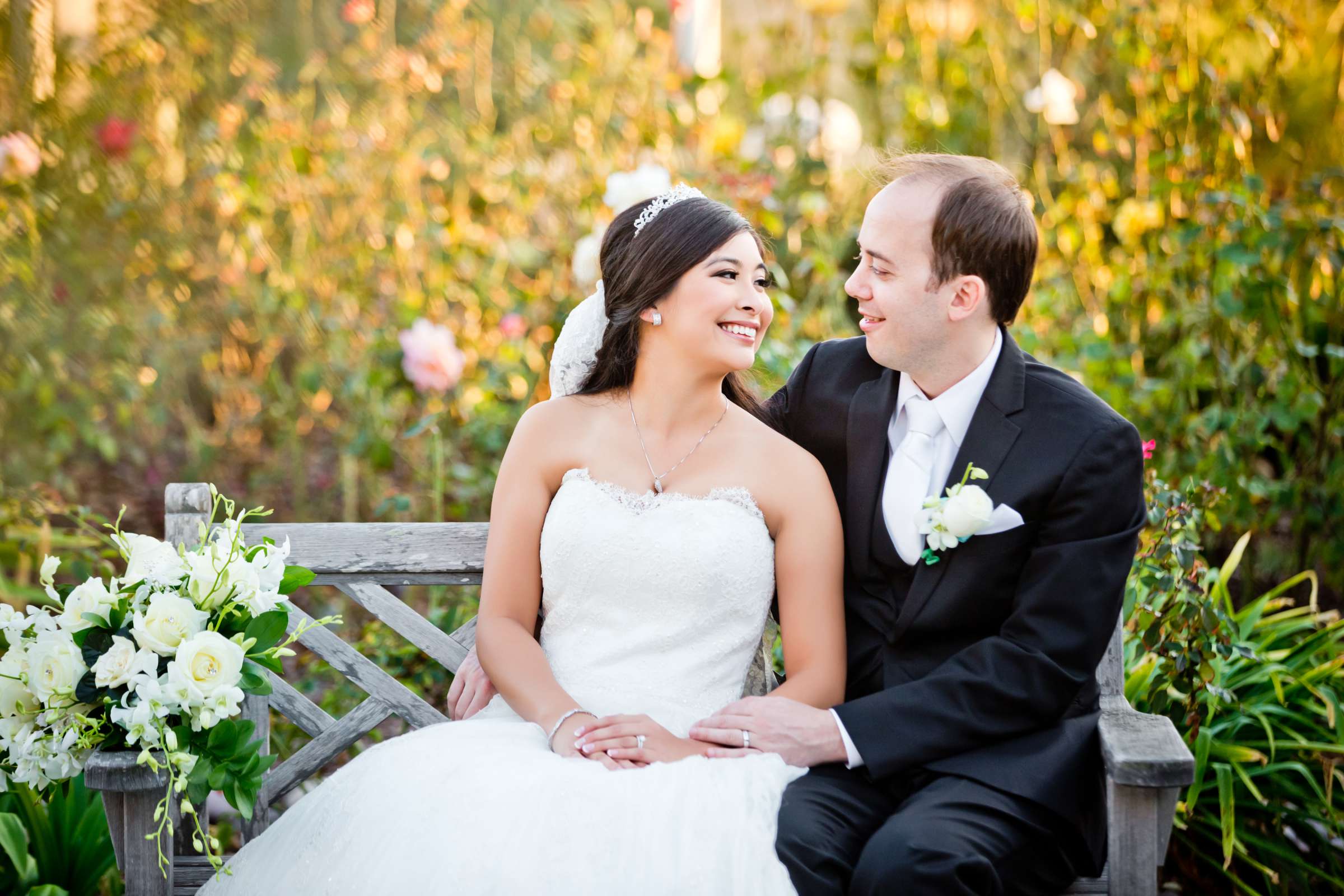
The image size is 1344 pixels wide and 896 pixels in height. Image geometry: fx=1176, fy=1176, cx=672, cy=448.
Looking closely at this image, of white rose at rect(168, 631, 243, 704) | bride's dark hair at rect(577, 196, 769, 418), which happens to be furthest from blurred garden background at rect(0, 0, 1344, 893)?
white rose at rect(168, 631, 243, 704)

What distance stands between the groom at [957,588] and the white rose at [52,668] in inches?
46.5

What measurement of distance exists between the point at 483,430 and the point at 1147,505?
2154 millimetres

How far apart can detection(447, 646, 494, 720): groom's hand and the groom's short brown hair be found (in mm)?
1356

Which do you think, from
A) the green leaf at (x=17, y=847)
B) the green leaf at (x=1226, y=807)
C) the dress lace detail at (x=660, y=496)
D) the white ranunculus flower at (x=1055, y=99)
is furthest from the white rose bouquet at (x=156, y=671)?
the white ranunculus flower at (x=1055, y=99)

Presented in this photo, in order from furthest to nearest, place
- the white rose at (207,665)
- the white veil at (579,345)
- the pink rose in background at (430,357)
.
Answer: the pink rose in background at (430,357), the white veil at (579,345), the white rose at (207,665)

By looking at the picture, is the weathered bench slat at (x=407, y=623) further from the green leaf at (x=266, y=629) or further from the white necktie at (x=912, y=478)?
the white necktie at (x=912, y=478)

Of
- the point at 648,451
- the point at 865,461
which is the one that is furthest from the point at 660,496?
the point at 865,461

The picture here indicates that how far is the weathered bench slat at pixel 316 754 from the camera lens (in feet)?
8.89

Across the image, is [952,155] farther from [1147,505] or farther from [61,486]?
[61,486]

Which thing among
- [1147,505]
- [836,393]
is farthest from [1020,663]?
[1147,505]

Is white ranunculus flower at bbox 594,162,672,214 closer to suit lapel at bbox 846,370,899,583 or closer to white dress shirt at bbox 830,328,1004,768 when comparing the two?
suit lapel at bbox 846,370,899,583

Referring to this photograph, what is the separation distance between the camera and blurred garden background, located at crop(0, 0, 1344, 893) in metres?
2.48

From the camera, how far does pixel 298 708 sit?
2.74 m

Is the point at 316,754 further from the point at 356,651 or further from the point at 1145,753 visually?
the point at 1145,753
